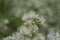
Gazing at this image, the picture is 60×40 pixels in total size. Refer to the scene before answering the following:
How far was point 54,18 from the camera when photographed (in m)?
2.41

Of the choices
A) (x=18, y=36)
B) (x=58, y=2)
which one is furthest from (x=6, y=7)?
(x=18, y=36)

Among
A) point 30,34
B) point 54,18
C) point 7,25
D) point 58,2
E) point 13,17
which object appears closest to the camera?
point 30,34

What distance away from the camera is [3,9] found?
246cm

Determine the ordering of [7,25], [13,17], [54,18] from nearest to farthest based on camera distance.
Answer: [7,25], [13,17], [54,18]

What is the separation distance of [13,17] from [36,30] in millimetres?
1256

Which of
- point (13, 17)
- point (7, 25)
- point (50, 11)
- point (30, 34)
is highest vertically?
point (50, 11)

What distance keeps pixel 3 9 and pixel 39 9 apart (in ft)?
1.41

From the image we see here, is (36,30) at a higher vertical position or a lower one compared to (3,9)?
lower

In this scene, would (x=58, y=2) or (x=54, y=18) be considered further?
(x=58, y=2)

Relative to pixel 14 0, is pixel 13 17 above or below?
below

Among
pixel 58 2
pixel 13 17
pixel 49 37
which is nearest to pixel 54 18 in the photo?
pixel 58 2

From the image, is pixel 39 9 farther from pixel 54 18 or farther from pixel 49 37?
pixel 49 37

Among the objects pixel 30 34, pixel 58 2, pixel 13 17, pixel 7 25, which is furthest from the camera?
pixel 58 2

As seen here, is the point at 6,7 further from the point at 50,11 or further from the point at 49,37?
the point at 49,37
